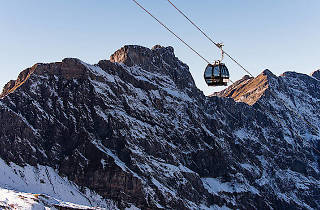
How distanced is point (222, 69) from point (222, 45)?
9.11 ft

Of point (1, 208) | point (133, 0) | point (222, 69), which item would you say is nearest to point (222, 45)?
point (222, 69)

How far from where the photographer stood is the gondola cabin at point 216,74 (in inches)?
2013

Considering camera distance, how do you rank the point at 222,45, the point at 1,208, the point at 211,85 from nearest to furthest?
the point at 222,45, the point at 211,85, the point at 1,208

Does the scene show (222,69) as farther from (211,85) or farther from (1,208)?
(1,208)

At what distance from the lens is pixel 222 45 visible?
164 ft

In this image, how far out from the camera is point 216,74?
51.2 metres

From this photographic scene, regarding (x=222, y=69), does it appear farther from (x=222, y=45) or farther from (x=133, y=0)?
(x=133, y=0)

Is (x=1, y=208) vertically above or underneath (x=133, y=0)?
underneath

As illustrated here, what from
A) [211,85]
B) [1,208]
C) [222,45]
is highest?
[222,45]

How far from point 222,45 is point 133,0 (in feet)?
49.6

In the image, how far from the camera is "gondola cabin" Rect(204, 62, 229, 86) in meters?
51.1

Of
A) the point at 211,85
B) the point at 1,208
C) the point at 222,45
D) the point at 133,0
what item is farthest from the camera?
the point at 1,208

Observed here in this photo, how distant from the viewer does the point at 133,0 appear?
125ft

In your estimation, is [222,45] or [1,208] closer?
[222,45]
